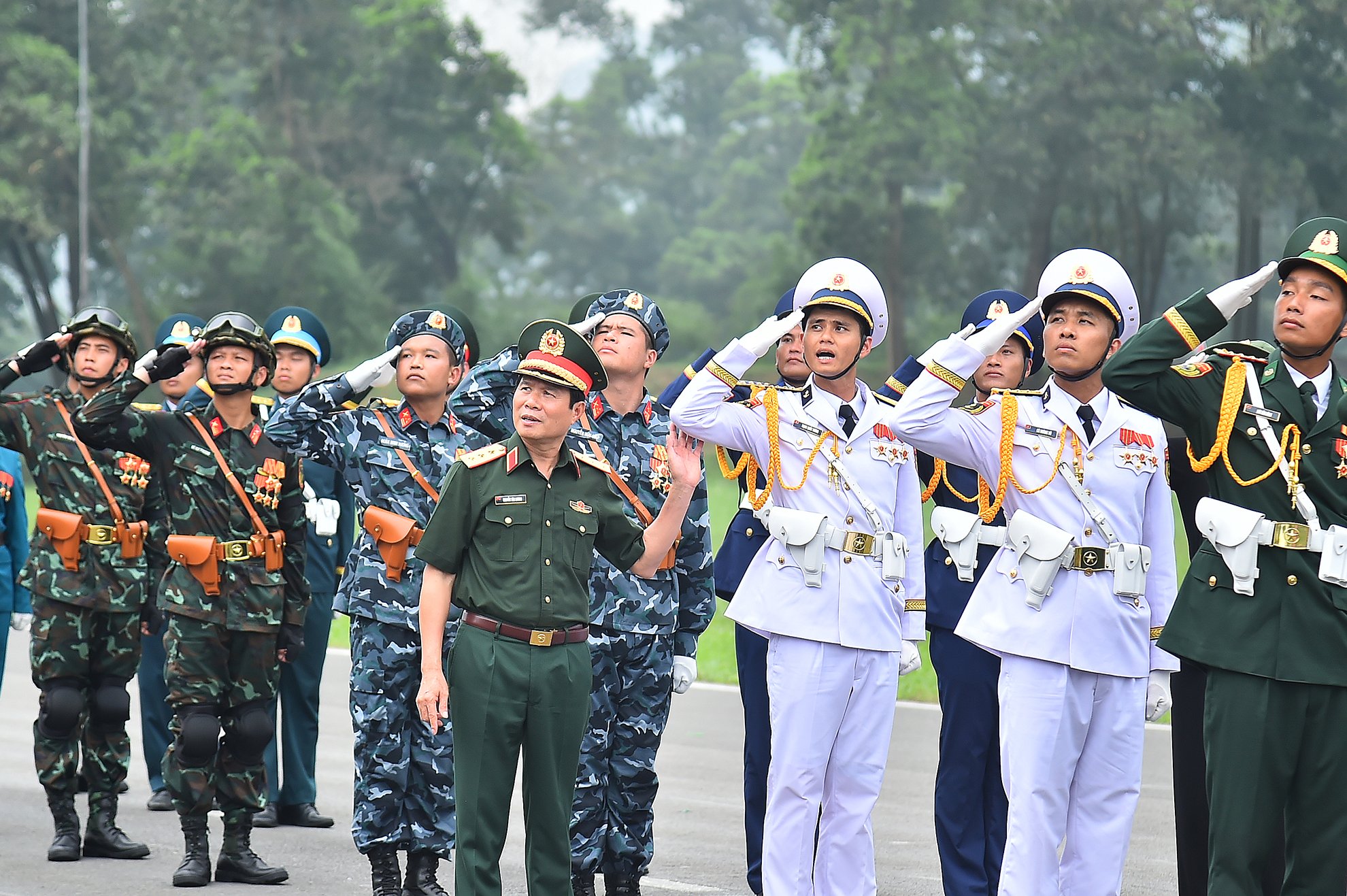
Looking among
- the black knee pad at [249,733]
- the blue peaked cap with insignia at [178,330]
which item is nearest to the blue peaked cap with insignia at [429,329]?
the black knee pad at [249,733]

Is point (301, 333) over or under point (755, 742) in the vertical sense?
over

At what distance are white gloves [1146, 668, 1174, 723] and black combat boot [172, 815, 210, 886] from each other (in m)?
4.03

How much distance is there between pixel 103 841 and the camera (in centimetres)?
810

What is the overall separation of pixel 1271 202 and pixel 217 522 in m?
30.4

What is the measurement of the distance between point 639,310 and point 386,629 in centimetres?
170

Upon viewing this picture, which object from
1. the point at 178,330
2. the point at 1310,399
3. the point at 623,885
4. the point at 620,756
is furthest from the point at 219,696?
the point at 1310,399

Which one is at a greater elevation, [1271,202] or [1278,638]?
[1271,202]

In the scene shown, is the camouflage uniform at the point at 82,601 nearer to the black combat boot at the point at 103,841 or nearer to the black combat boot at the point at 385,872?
the black combat boot at the point at 103,841

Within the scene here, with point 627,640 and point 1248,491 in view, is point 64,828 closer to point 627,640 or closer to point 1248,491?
point 627,640

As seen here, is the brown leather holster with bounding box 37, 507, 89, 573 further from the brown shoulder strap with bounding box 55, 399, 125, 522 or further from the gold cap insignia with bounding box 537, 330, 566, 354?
the gold cap insignia with bounding box 537, 330, 566, 354

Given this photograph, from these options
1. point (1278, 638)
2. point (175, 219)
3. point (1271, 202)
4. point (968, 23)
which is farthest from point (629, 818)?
point (175, 219)

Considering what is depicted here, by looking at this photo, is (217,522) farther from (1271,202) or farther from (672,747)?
(1271,202)

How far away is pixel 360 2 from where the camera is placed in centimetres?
4906

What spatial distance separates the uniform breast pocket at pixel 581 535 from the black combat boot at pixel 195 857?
8.42ft
